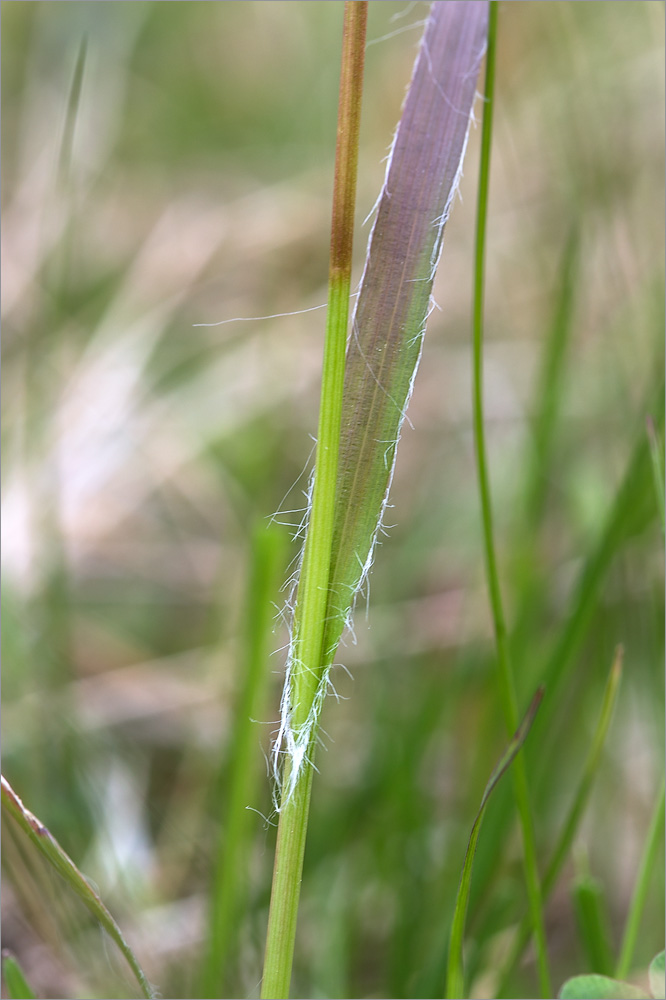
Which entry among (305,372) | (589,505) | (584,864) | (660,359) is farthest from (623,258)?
(584,864)

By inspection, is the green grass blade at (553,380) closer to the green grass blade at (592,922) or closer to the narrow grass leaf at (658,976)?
the green grass blade at (592,922)

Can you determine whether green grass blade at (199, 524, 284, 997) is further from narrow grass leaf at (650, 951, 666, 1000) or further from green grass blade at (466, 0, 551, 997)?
narrow grass leaf at (650, 951, 666, 1000)

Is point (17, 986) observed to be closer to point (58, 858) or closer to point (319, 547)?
point (58, 858)

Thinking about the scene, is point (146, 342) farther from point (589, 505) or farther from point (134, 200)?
point (589, 505)

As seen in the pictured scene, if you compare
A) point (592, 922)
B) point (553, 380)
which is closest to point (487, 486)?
point (592, 922)

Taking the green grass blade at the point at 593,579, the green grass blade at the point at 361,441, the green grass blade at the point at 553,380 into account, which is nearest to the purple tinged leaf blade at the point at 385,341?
the green grass blade at the point at 361,441

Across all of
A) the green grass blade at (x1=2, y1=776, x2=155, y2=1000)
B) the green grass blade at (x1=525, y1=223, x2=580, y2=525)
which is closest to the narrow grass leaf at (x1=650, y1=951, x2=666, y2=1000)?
the green grass blade at (x1=2, y1=776, x2=155, y2=1000)
